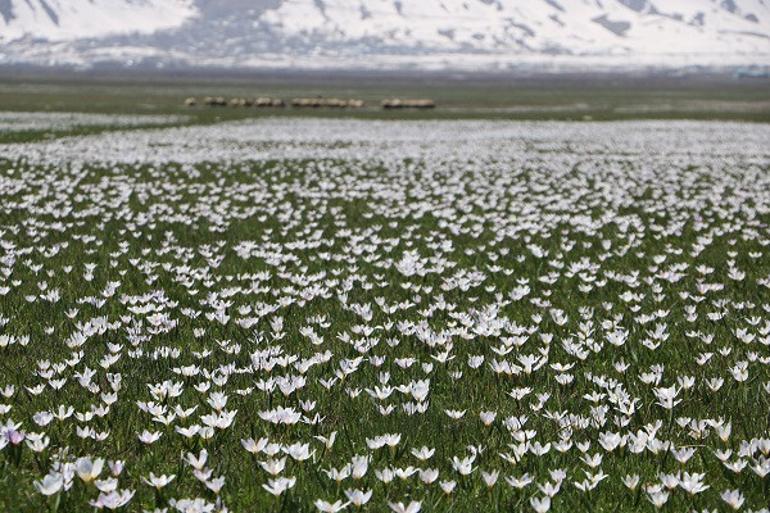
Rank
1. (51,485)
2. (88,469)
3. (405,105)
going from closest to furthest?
(51,485) → (88,469) → (405,105)

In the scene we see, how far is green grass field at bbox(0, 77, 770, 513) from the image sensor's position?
436cm

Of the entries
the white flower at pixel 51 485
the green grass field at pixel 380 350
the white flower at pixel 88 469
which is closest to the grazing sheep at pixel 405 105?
the green grass field at pixel 380 350

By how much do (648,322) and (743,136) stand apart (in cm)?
3303

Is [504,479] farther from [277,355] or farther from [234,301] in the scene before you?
[234,301]

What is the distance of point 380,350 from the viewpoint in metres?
6.90

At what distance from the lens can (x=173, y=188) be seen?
17.4m

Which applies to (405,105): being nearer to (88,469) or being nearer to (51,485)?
(88,469)

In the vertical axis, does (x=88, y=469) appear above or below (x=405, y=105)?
above

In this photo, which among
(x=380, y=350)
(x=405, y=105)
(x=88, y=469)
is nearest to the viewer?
(x=88, y=469)

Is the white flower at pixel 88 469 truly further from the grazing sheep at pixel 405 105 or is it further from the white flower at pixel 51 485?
the grazing sheep at pixel 405 105

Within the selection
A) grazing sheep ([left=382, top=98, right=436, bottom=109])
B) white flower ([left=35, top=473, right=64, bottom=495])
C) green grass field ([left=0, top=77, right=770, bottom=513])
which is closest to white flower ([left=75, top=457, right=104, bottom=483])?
green grass field ([left=0, top=77, right=770, bottom=513])

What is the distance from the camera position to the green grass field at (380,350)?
171 inches

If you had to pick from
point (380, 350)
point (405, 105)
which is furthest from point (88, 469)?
point (405, 105)

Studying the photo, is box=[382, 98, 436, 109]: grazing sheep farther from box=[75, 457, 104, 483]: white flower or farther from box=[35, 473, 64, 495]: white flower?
box=[35, 473, 64, 495]: white flower
